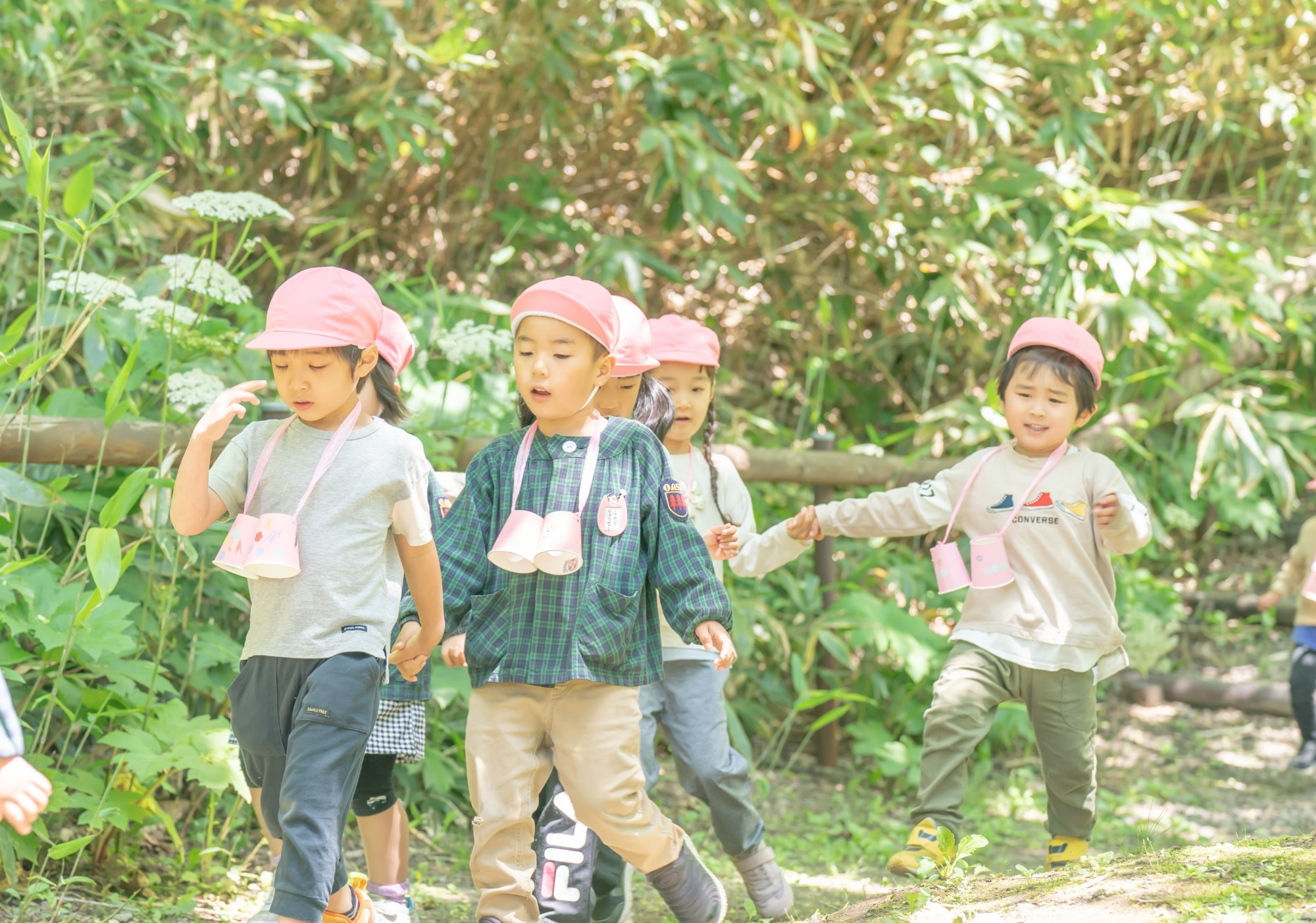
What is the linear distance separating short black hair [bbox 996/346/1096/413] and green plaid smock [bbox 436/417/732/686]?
42.6 inches

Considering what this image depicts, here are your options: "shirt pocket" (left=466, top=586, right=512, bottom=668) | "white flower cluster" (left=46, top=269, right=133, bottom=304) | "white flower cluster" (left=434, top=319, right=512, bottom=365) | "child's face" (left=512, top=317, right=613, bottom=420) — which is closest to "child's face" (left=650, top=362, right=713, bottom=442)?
"white flower cluster" (left=434, top=319, right=512, bottom=365)

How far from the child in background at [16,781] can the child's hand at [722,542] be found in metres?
1.49

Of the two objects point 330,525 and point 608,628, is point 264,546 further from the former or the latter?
point 608,628

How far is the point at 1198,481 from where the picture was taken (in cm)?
498

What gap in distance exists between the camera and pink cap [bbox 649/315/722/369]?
299 centimetres

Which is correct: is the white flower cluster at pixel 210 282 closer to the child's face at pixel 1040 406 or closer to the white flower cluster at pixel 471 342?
the white flower cluster at pixel 471 342

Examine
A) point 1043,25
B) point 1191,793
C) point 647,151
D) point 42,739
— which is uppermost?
point 1043,25

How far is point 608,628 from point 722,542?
581 millimetres

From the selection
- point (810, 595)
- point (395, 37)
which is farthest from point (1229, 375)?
point (395, 37)

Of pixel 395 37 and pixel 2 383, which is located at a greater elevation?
pixel 395 37

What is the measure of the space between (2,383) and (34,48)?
1176 millimetres

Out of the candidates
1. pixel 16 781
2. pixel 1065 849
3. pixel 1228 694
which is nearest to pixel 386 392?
pixel 16 781

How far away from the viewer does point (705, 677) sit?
284cm

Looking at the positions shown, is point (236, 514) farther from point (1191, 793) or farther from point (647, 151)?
point (1191, 793)
